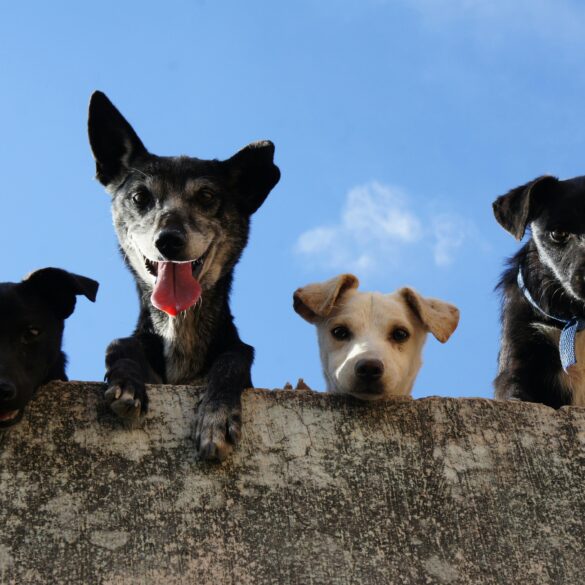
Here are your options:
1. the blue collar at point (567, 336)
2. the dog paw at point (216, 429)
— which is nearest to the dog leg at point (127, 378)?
the dog paw at point (216, 429)

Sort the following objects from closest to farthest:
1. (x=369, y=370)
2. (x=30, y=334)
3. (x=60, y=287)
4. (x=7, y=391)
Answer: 1. (x=7, y=391)
2. (x=30, y=334)
3. (x=369, y=370)
4. (x=60, y=287)

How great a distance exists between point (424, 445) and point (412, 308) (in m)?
1.45

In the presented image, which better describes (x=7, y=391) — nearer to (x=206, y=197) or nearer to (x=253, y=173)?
(x=206, y=197)

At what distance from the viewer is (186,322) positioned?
5.58 m

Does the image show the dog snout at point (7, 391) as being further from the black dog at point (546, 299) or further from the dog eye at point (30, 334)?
the black dog at point (546, 299)

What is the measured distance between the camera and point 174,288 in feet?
17.5

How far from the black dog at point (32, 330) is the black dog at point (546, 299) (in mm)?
2674

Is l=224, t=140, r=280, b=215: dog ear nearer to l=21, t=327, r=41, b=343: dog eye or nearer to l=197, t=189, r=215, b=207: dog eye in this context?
l=197, t=189, r=215, b=207: dog eye

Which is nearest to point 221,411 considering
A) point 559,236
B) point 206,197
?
point 206,197

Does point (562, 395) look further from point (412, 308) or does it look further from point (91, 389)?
point (91, 389)

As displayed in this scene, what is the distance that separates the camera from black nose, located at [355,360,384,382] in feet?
15.2

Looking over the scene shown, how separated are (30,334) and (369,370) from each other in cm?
171

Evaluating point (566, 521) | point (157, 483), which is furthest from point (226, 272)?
point (566, 521)

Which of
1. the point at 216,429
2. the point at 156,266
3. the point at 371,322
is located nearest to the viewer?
the point at 216,429
